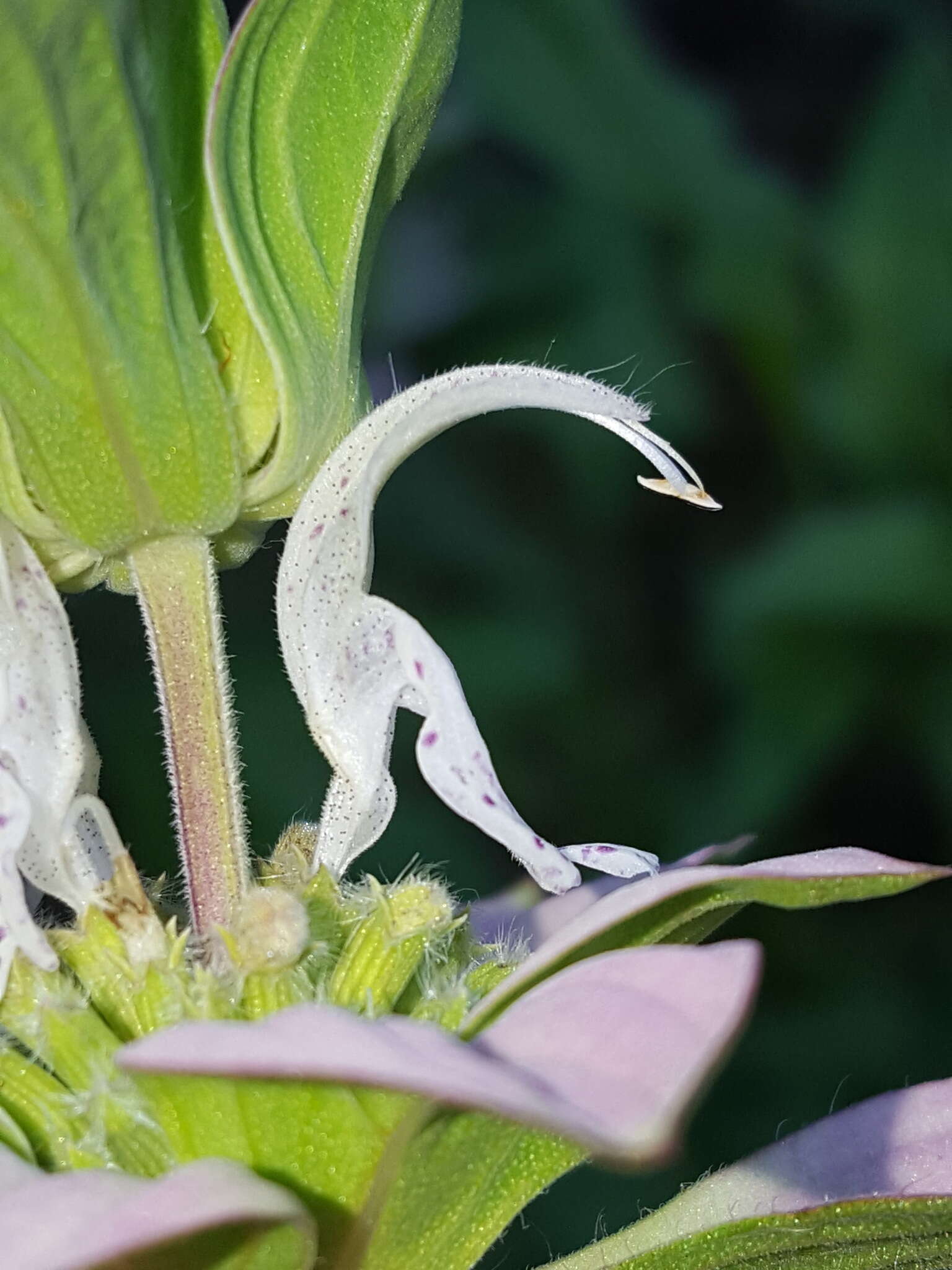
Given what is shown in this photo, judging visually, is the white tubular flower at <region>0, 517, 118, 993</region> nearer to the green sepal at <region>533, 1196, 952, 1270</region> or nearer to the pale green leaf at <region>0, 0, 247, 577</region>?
the pale green leaf at <region>0, 0, 247, 577</region>

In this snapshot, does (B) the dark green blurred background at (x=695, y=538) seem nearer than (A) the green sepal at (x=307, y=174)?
No

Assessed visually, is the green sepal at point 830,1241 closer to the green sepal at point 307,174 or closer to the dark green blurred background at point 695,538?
the green sepal at point 307,174

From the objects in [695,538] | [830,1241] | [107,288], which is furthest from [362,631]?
[695,538]

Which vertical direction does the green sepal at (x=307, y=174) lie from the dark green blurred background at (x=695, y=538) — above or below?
above

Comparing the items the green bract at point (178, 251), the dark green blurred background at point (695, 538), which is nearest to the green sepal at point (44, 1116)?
the green bract at point (178, 251)

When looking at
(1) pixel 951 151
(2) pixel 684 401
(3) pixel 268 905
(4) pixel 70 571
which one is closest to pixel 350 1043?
(3) pixel 268 905

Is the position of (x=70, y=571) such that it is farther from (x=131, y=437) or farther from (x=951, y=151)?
(x=951, y=151)

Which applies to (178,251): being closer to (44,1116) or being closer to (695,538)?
(44,1116)
